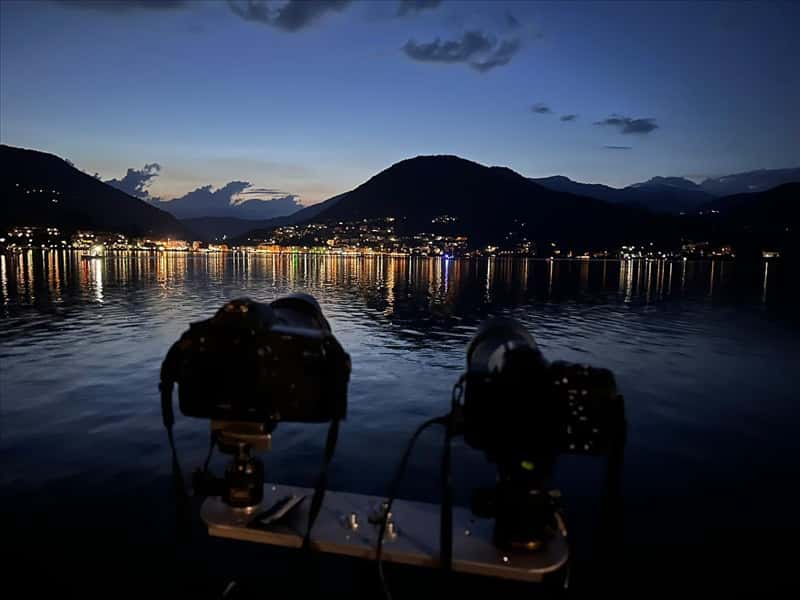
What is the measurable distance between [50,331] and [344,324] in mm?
7547

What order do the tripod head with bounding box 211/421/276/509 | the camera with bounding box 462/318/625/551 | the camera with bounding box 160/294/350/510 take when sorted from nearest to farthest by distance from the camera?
the camera with bounding box 462/318/625/551, the camera with bounding box 160/294/350/510, the tripod head with bounding box 211/421/276/509

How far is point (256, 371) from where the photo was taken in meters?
2.20

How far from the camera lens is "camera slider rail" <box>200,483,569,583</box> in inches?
91.1

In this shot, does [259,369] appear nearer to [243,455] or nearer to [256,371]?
[256,371]

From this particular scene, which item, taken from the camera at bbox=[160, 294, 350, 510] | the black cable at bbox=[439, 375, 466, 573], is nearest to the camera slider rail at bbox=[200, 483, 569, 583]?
the black cable at bbox=[439, 375, 466, 573]

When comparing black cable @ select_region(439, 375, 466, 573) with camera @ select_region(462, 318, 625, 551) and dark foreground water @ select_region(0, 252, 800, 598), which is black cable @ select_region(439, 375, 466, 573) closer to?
camera @ select_region(462, 318, 625, 551)

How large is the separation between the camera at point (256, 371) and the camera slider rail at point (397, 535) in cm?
53

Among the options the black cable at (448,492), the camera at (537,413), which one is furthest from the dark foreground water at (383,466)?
the camera at (537,413)

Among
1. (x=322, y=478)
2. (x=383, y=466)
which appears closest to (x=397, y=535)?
(x=322, y=478)

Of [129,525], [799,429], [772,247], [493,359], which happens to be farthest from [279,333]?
[772,247]

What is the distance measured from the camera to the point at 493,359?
2457 millimetres

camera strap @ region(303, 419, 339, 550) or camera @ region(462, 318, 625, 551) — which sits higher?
camera @ region(462, 318, 625, 551)

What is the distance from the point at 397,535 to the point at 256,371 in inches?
44.6

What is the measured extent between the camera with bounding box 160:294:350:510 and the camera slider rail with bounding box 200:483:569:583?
0.53 m
